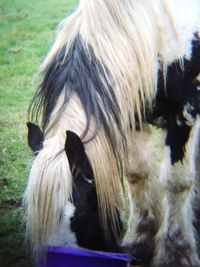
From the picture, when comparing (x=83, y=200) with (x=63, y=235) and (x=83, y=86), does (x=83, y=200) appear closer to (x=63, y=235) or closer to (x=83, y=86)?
(x=63, y=235)

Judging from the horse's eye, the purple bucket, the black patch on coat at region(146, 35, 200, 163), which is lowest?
the purple bucket

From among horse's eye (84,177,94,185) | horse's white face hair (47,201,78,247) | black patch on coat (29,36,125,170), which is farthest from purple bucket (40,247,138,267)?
black patch on coat (29,36,125,170)

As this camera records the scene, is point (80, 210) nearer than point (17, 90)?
Yes

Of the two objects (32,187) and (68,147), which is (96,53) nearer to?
(68,147)

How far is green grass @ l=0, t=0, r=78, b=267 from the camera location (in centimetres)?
361

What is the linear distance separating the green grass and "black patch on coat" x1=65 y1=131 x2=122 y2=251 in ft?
2.47

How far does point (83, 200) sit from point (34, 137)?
16.1 inches

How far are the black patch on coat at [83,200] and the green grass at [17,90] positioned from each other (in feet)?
2.47

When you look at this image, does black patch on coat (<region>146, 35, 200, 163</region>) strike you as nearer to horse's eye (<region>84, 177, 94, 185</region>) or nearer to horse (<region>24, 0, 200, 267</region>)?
horse (<region>24, 0, 200, 267</region>)

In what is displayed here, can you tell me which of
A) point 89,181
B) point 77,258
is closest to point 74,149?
point 89,181

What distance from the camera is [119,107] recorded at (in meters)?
2.70

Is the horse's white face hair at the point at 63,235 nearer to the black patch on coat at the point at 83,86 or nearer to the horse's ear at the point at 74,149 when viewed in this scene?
the horse's ear at the point at 74,149

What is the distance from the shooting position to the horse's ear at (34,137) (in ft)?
8.77

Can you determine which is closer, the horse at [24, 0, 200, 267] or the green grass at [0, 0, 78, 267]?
the horse at [24, 0, 200, 267]
